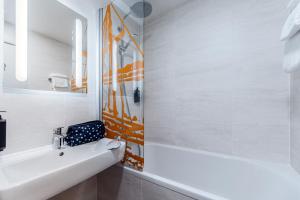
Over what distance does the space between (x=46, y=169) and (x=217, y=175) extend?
1.38 m

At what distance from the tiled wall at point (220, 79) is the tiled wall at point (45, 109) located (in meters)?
0.74

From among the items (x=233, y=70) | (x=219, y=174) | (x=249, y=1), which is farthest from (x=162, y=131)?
(x=249, y=1)

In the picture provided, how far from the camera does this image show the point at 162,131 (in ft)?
5.85

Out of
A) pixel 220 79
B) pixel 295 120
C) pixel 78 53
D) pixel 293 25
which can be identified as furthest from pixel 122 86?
pixel 295 120

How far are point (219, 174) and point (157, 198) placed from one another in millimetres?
715

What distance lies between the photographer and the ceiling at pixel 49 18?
88 centimetres

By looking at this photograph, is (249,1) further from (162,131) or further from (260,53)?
(162,131)

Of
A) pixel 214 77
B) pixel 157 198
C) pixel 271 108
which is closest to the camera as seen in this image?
pixel 157 198

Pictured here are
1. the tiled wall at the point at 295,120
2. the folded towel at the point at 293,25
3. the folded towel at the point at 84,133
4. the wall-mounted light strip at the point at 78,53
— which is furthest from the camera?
the wall-mounted light strip at the point at 78,53

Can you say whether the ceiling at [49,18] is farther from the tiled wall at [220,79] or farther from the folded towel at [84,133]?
the tiled wall at [220,79]

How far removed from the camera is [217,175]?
134 centimetres

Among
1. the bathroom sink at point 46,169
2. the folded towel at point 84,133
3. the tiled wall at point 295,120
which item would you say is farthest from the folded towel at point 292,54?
the folded towel at point 84,133

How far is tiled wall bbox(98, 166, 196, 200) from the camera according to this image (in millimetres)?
929

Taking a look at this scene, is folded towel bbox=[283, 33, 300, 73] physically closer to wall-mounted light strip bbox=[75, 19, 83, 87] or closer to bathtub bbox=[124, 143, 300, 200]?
bathtub bbox=[124, 143, 300, 200]
